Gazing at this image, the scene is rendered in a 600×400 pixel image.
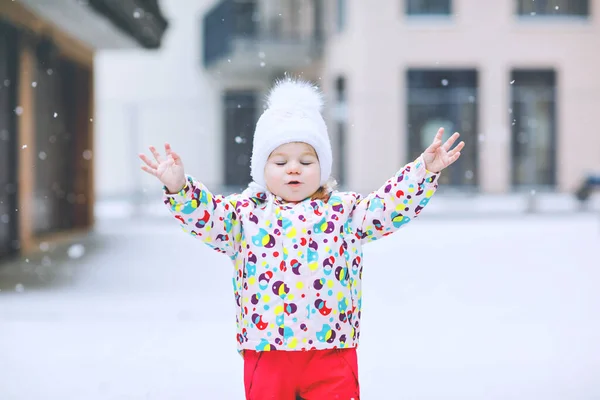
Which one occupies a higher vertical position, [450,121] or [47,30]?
[47,30]

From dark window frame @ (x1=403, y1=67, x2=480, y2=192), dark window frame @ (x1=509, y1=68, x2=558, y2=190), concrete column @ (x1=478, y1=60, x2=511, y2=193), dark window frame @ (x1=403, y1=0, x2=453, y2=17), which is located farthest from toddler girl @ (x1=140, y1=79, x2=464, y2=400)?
dark window frame @ (x1=403, y1=0, x2=453, y2=17)

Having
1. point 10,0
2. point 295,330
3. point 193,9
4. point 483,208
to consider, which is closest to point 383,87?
point 483,208

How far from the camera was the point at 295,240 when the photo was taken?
236 centimetres

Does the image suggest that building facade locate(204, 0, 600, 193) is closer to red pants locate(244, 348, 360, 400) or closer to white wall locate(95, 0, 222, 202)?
white wall locate(95, 0, 222, 202)

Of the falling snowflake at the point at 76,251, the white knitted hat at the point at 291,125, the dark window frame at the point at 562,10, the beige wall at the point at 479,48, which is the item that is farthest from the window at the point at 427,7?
the white knitted hat at the point at 291,125

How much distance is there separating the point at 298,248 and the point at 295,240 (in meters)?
0.02

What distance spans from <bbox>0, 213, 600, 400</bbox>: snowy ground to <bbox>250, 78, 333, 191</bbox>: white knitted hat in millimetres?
1393

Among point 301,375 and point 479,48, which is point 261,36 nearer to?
point 479,48

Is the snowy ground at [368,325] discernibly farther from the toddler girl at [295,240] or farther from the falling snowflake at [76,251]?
the toddler girl at [295,240]

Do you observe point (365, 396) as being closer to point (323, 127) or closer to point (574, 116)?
point (323, 127)

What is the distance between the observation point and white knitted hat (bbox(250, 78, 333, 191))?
245 cm

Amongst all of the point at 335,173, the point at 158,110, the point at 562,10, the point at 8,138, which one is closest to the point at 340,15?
the point at 335,173

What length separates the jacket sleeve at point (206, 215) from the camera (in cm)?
235

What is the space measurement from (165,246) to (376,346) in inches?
228
